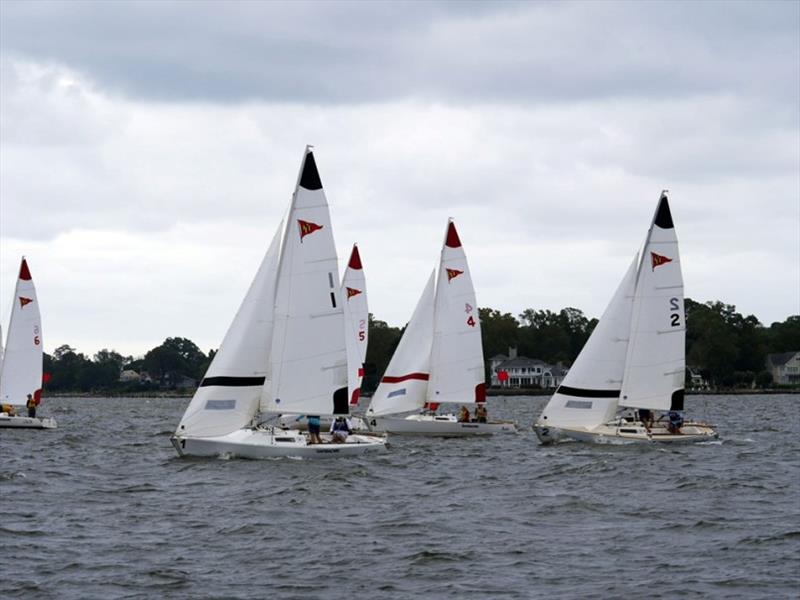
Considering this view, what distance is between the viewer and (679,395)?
43.9m

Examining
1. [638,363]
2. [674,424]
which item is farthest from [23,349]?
[674,424]

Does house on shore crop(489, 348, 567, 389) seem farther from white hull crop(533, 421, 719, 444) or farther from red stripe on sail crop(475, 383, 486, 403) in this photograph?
white hull crop(533, 421, 719, 444)

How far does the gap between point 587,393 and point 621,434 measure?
5.87 ft

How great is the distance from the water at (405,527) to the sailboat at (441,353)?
39.5ft

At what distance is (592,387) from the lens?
42375mm

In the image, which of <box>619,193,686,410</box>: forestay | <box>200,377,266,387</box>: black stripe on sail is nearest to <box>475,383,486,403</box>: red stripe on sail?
<box>619,193,686,410</box>: forestay

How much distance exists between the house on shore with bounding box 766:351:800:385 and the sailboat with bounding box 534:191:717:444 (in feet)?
497

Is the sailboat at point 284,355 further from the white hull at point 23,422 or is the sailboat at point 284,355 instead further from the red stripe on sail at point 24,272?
the red stripe on sail at point 24,272

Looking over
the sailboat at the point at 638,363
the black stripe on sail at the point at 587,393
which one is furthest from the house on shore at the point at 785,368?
the black stripe on sail at the point at 587,393

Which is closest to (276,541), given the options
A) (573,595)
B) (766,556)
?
(573,595)

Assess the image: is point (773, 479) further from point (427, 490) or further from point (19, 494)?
point (19, 494)

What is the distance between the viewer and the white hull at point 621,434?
41531 millimetres

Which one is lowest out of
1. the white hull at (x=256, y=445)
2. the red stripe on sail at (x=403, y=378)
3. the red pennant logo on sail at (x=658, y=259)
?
the white hull at (x=256, y=445)

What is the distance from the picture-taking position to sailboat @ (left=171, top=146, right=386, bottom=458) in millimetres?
35281
